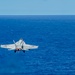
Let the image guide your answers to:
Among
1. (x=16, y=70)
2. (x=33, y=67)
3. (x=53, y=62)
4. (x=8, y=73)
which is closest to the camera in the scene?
(x=8, y=73)

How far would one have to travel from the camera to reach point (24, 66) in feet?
603

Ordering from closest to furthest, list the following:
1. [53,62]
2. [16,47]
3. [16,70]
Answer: [16,47] < [16,70] < [53,62]

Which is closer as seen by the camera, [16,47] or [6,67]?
[16,47]

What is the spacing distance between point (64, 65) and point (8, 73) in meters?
40.9

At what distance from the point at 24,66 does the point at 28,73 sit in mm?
16993

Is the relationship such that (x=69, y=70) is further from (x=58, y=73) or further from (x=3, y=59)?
(x=3, y=59)

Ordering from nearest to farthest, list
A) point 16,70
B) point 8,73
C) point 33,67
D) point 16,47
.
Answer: point 16,47 < point 8,73 < point 16,70 < point 33,67

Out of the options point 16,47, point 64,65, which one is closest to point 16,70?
point 64,65

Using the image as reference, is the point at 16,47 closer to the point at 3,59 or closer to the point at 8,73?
the point at 8,73

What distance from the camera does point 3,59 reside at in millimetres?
198625

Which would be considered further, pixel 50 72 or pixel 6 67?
pixel 50 72

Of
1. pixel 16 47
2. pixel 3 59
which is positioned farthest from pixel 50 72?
pixel 16 47

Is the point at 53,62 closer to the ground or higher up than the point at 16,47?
higher up

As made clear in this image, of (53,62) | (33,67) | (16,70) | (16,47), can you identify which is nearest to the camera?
(16,47)
